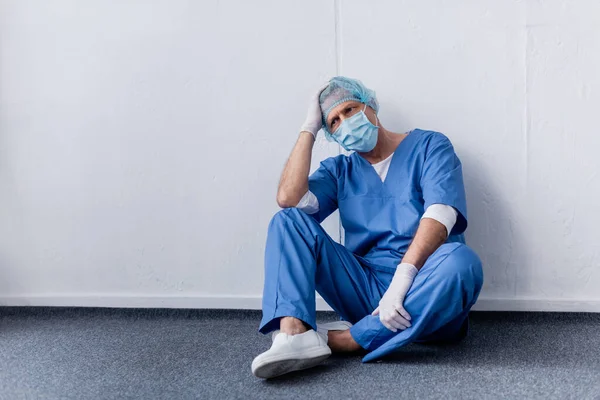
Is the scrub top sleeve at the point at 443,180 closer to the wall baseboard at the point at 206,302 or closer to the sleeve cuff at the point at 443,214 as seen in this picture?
the sleeve cuff at the point at 443,214

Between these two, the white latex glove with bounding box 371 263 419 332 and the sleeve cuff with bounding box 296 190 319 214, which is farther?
the sleeve cuff with bounding box 296 190 319 214

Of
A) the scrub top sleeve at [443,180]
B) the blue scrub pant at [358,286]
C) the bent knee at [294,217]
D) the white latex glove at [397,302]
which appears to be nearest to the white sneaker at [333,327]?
the blue scrub pant at [358,286]

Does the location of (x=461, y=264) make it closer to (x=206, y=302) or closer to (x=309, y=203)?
(x=309, y=203)

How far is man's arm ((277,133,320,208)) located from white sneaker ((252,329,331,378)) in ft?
1.33

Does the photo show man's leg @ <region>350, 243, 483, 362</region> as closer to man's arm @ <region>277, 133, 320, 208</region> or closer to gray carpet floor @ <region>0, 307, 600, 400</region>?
gray carpet floor @ <region>0, 307, 600, 400</region>

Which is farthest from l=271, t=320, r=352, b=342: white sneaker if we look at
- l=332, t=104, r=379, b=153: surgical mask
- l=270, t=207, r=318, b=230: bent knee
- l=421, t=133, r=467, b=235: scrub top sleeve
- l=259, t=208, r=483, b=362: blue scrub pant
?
l=332, t=104, r=379, b=153: surgical mask

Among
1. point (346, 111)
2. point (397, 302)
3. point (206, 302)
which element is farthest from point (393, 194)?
point (206, 302)

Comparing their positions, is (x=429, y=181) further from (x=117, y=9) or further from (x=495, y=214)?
(x=117, y=9)

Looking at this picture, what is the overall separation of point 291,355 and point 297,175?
1.75ft

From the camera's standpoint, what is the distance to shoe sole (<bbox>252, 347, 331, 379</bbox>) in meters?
1.48

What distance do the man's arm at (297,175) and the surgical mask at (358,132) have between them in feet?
0.34

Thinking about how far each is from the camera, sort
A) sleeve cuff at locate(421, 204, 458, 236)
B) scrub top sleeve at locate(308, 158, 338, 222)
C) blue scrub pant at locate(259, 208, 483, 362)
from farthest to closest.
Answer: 1. scrub top sleeve at locate(308, 158, 338, 222)
2. sleeve cuff at locate(421, 204, 458, 236)
3. blue scrub pant at locate(259, 208, 483, 362)

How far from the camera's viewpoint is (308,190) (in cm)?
185

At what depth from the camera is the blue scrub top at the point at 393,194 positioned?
1738 millimetres
